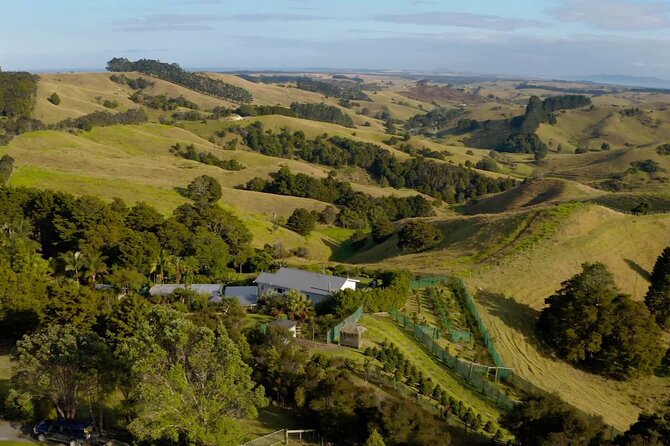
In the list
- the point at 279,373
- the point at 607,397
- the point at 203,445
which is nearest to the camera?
the point at 203,445

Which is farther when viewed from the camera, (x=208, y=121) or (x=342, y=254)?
(x=208, y=121)

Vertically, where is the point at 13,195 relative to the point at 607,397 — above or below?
above

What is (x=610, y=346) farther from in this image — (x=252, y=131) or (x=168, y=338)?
(x=252, y=131)

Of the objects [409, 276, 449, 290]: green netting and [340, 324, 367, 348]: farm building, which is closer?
[340, 324, 367, 348]: farm building

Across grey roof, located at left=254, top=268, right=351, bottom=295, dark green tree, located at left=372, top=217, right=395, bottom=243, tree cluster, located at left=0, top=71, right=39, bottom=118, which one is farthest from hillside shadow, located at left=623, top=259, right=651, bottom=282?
tree cluster, located at left=0, top=71, right=39, bottom=118

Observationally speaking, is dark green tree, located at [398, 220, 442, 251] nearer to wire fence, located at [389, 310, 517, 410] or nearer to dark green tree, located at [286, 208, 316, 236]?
dark green tree, located at [286, 208, 316, 236]

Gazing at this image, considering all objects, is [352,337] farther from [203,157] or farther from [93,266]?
[203,157]

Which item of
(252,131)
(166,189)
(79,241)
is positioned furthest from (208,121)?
(79,241)

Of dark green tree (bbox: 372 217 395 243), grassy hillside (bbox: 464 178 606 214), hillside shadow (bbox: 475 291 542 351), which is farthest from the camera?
grassy hillside (bbox: 464 178 606 214)

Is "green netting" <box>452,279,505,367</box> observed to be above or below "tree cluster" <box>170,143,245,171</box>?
below
